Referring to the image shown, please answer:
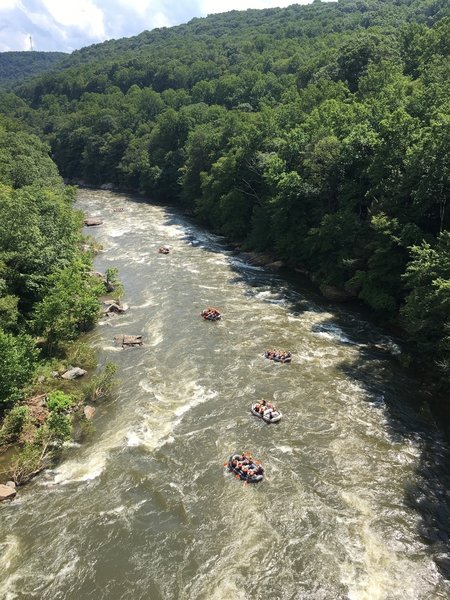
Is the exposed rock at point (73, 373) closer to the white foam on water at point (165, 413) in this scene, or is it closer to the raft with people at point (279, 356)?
the white foam on water at point (165, 413)

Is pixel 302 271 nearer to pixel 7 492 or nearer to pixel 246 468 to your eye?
pixel 246 468

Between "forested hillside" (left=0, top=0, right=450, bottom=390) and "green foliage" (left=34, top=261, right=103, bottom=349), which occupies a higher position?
"forested hillside" (left=0, top=0, right=450, bottom=390)

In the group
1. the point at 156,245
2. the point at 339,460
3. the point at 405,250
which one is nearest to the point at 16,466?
the point at 339,460

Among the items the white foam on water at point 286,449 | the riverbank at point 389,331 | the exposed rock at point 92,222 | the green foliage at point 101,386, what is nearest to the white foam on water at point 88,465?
the green foliage at point 101,386

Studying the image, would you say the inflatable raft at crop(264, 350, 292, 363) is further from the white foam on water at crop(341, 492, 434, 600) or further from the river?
the white foam on water at crop(341, 492, 434, 600)

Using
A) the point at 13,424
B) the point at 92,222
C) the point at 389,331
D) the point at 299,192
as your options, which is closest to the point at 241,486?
the point at 13,424

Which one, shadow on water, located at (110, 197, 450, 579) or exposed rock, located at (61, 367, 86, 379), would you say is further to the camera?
exposed rock, located at (61, 367, 86, 379)

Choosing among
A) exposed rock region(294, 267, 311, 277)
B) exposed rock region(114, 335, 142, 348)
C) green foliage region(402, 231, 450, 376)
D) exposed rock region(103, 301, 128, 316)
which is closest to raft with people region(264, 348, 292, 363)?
green foliage region(402, 231, 450, 376)
